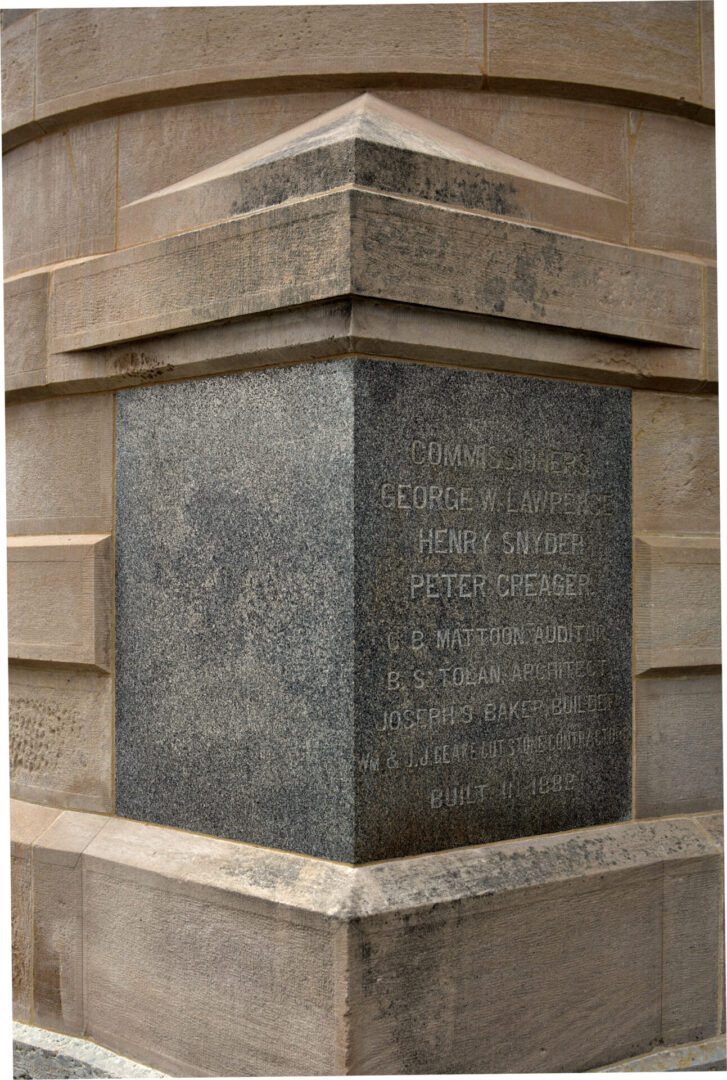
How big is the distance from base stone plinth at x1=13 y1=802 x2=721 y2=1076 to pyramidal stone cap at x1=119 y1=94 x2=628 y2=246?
2483mm

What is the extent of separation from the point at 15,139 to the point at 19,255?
57 centimetres

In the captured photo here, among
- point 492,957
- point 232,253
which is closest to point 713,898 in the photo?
point 492,957

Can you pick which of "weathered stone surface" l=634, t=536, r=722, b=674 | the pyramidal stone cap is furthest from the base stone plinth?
the pyramidal stone cap

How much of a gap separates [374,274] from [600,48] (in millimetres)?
1884

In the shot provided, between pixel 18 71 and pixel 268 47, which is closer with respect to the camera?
pixel 268 47

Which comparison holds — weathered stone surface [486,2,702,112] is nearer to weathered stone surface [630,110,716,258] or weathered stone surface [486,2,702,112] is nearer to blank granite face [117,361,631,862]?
weathered stone surface [630,110,716,258]

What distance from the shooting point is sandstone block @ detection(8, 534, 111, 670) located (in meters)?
5.71

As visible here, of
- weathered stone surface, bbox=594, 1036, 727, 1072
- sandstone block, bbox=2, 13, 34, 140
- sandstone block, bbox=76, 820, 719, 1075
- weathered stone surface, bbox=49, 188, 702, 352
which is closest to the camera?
sandstone block, bbox=76, 820, 719, 1075

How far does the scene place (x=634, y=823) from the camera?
5625mm

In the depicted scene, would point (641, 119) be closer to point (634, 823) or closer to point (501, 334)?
point (501, 334)

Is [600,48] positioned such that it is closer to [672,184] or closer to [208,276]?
[672,184]

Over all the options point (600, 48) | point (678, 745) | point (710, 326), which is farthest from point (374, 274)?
point (678, 745)

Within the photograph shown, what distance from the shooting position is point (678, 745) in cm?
582

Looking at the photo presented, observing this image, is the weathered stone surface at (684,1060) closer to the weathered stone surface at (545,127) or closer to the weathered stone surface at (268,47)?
the weathered stone surface at (545,127)
